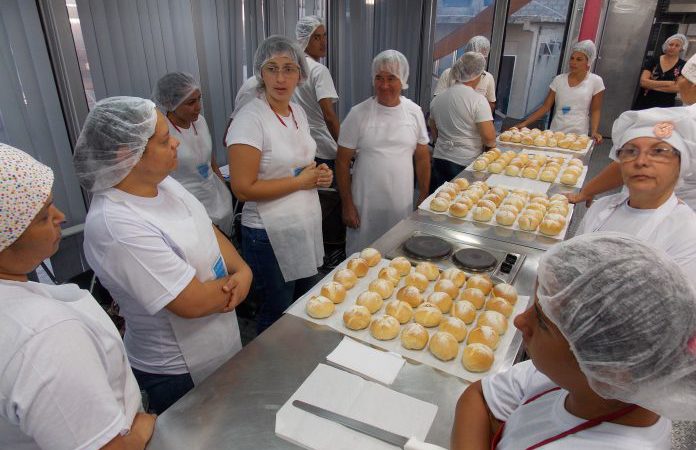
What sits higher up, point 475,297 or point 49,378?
point 49,378

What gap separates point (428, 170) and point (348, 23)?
2788 mm

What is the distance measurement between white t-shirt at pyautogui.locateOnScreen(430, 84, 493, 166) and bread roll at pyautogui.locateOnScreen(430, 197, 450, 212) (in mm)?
1180

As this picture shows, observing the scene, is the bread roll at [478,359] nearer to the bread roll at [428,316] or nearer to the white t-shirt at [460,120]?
the bread roll at [428,316]

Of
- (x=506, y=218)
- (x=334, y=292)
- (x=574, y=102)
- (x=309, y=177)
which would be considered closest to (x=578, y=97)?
(x=574, y=102)

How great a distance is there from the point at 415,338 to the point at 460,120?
8.12 ft

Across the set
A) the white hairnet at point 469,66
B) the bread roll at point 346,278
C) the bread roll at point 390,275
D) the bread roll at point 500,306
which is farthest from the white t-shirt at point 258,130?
the white hairnet at point 469,66

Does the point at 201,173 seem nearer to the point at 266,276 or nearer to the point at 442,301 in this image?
the point at 266,276

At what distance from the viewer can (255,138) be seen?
1.88 m

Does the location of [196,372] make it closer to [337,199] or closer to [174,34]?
[337,199]

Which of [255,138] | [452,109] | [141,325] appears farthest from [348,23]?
[141,325]

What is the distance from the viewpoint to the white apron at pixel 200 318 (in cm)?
132

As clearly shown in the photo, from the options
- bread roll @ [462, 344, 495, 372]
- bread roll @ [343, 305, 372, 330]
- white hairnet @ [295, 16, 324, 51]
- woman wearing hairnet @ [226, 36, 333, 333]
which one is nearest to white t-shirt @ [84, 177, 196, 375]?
bread roll @ [343, 305, 372, 330]

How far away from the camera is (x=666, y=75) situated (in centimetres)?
570

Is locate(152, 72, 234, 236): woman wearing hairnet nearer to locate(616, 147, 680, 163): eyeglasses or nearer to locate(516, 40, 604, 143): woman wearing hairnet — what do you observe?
locate(616, 147, 680, 163): eyeglasses
